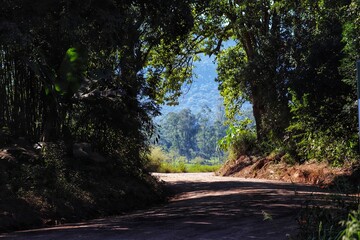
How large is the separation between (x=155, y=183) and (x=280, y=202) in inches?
256

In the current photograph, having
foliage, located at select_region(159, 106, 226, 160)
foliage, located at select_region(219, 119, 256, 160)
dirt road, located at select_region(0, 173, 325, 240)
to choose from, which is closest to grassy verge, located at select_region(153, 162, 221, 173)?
foliage, located at select_region(219, 119, 256, 160)

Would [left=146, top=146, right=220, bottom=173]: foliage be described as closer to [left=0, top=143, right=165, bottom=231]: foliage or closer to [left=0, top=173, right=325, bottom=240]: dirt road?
[left=0, top=143, right=165, bottom=231]: foliage

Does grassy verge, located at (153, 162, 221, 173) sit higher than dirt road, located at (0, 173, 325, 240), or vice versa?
grassy verge, located at (153, 162, 221, 173)

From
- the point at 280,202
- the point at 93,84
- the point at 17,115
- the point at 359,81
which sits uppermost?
the point at 93,84

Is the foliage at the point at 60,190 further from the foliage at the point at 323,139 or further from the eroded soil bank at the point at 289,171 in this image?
the foliage at the point at 323,139

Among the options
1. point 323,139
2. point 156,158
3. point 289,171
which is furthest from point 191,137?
point 323,139

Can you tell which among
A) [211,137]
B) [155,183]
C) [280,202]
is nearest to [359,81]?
[280,202]

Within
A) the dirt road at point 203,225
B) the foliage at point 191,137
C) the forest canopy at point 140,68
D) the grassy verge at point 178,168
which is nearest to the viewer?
the dirt road at point 203,225

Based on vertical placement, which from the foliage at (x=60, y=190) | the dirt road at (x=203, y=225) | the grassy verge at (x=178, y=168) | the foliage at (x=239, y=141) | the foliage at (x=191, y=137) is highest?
the foliage at (x=191, y=137)

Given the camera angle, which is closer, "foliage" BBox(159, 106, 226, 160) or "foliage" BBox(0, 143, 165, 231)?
"foliage" BBox(0, 143, 165, 231)

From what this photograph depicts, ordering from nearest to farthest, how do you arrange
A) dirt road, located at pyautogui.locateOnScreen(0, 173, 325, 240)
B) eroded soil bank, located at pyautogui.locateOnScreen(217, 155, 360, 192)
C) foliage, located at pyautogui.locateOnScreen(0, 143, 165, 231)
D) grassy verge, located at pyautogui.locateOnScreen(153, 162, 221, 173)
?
1. dirt road, located at pyautogui.locateOnScreen(0, 173, 325, 240)
2. foliage, located at pyautogui.locateOnScreen(0, 143, 165, 231)
3. eroded soil bank, located at pyautogui.locateOnScreen(217, 155, 360, 192)
4. grassy verge, located at pyautogui.locateOnScreen(153, 162, 221, 173)

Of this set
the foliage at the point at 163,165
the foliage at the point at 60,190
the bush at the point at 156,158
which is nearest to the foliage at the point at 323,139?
the foliage at the point at 60,190

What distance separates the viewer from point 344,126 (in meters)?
18.4

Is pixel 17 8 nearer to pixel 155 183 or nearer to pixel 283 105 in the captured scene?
pixel 155 183
